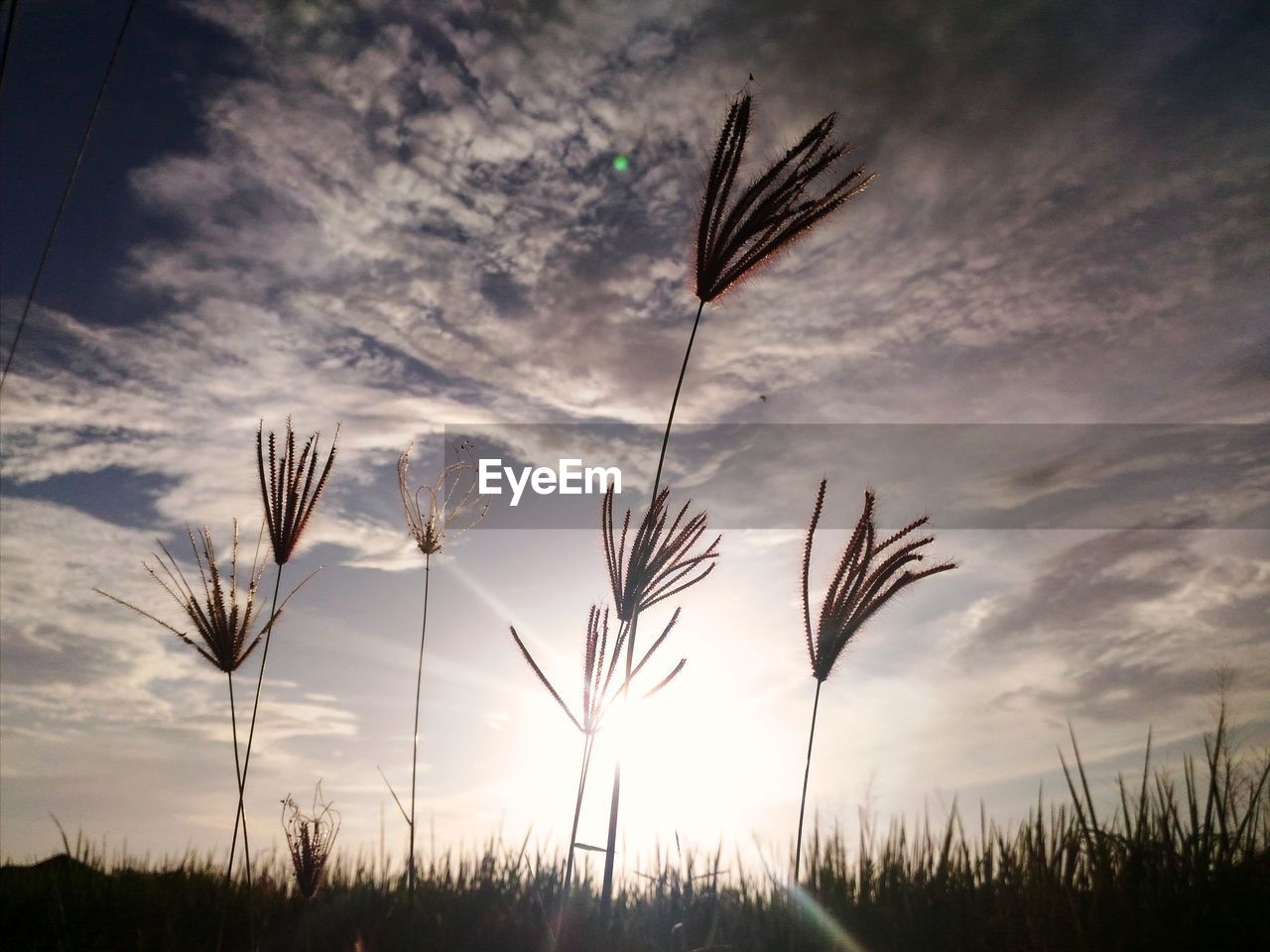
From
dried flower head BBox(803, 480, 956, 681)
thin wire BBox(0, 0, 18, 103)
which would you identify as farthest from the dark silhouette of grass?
thin wire BBox(0, 0, 18, 103)

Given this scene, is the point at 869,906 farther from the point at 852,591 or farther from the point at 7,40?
the point at 7,40

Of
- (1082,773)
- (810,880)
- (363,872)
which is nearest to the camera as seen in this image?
(1082,773)

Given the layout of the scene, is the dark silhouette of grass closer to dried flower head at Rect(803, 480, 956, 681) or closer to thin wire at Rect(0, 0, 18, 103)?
dried flower head at Rect(803, 480, 956, 681)

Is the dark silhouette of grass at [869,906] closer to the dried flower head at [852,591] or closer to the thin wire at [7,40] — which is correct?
the dried flower head at [852,591]

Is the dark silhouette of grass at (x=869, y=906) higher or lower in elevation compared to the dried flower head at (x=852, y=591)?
lower

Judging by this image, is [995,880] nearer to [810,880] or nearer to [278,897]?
[810,880]

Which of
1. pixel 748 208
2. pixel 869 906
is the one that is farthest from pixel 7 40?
pixel 869 906

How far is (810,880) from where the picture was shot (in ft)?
12.2

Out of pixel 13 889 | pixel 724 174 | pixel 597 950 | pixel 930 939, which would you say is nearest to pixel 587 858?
pixel 597 950

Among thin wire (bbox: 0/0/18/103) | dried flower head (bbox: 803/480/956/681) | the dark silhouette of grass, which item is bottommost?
the dark silhouette of grass

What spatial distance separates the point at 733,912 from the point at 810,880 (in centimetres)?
41

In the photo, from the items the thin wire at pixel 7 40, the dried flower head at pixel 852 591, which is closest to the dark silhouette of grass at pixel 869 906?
the dried flower head at pixel 852 591

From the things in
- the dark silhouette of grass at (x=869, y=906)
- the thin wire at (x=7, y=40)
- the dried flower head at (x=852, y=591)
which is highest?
the thin wire at (x=7, y=40)

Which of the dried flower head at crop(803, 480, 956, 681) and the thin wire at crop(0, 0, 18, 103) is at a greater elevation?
the thin wire at crop(0, 0, 18, 103)
